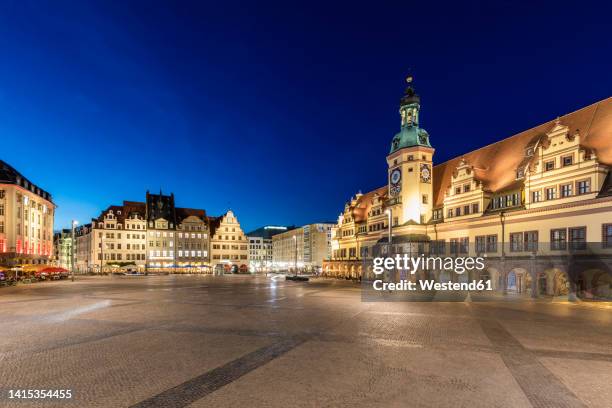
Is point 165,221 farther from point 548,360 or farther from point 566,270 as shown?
point 548,360

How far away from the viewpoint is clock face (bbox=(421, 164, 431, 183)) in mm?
55406

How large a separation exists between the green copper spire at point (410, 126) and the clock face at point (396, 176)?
3.12m

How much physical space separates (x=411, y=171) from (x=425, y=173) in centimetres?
188

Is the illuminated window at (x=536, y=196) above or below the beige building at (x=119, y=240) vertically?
above

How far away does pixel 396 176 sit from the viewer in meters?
58.2

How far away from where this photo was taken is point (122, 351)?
12.3 meters

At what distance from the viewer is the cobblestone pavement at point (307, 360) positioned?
333 inches

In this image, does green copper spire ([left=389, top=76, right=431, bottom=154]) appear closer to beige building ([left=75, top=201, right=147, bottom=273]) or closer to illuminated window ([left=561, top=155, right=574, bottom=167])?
illuminated window ([left=561, top=155, right=574, bottom=167])

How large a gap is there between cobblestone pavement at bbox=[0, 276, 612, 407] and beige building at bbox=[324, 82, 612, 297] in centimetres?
1489

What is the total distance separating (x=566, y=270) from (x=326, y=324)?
80.2 feet

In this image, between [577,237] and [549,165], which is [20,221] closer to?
[549,165]

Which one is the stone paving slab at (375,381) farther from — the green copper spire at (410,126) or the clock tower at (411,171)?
the green copper spire at (410,126)

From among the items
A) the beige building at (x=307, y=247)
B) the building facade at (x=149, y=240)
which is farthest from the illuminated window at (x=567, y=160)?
the beige building at (x=307, y=247)

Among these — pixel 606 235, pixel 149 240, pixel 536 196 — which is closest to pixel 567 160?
pixel 536 196
